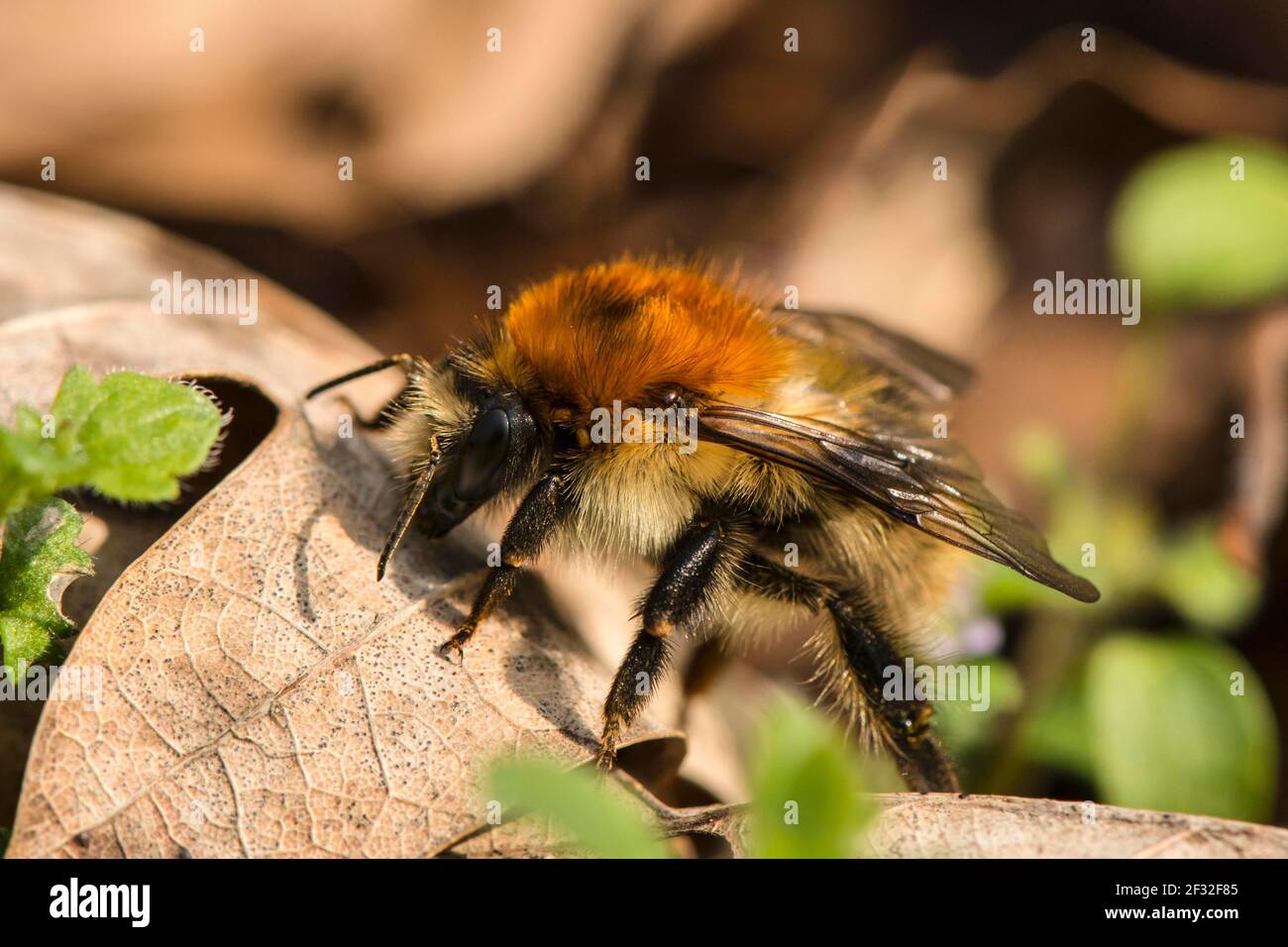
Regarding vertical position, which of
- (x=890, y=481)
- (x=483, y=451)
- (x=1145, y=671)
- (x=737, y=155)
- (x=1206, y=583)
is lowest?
(x=1145, y=671)

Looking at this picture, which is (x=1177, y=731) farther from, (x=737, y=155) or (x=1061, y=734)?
(x=737, y=155)

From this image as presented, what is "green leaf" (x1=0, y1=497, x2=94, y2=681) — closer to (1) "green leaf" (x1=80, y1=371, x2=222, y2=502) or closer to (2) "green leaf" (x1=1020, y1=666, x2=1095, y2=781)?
(1) "green leaf" (x1=80, y1=371, x2=222, y2=502)

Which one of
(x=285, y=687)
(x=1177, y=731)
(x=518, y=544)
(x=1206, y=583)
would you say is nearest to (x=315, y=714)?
(x=285, y=687)

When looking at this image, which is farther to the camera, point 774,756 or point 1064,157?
point 1064,157

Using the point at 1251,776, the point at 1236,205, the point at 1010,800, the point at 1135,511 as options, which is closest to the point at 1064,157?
the point at 1236,205

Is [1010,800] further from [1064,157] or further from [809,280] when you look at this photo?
[1064,157]

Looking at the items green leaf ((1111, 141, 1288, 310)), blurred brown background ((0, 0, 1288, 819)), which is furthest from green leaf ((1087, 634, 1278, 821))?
green leaf ((1111, 141, 1288, 310))

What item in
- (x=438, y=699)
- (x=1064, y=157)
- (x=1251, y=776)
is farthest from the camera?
(x=1064, y=157)
